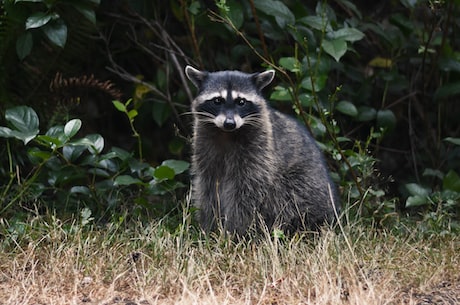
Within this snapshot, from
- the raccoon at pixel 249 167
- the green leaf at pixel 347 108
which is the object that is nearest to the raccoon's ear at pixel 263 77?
the raccoon at pixel 249 167

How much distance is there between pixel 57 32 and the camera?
605cm

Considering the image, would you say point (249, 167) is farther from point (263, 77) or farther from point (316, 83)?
point (316, 83)

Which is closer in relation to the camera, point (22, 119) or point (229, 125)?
point (229, 125)

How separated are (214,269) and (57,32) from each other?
2248 millimetres

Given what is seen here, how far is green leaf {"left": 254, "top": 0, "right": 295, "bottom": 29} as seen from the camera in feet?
20.6

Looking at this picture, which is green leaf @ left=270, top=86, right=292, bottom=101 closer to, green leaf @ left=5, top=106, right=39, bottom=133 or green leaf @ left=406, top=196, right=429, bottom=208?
green leaf @ left=406, top=196, right=429, bottom=208

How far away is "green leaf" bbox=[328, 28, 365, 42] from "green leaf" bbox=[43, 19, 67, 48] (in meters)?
1.97

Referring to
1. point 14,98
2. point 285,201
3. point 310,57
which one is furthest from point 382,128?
point 14,98

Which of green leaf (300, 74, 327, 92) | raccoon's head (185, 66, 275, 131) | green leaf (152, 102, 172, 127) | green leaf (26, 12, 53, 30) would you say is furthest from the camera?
green leaf (152, 102, 172, 127)

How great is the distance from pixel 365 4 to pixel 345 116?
1181 millimetres

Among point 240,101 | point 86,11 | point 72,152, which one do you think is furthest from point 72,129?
point 240,101

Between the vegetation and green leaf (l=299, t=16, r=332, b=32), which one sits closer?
the vegetation

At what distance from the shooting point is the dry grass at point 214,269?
453cm

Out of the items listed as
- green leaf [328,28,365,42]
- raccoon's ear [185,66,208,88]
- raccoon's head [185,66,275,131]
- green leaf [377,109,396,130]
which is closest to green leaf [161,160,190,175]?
raccoon's head [185,66,275,131]
